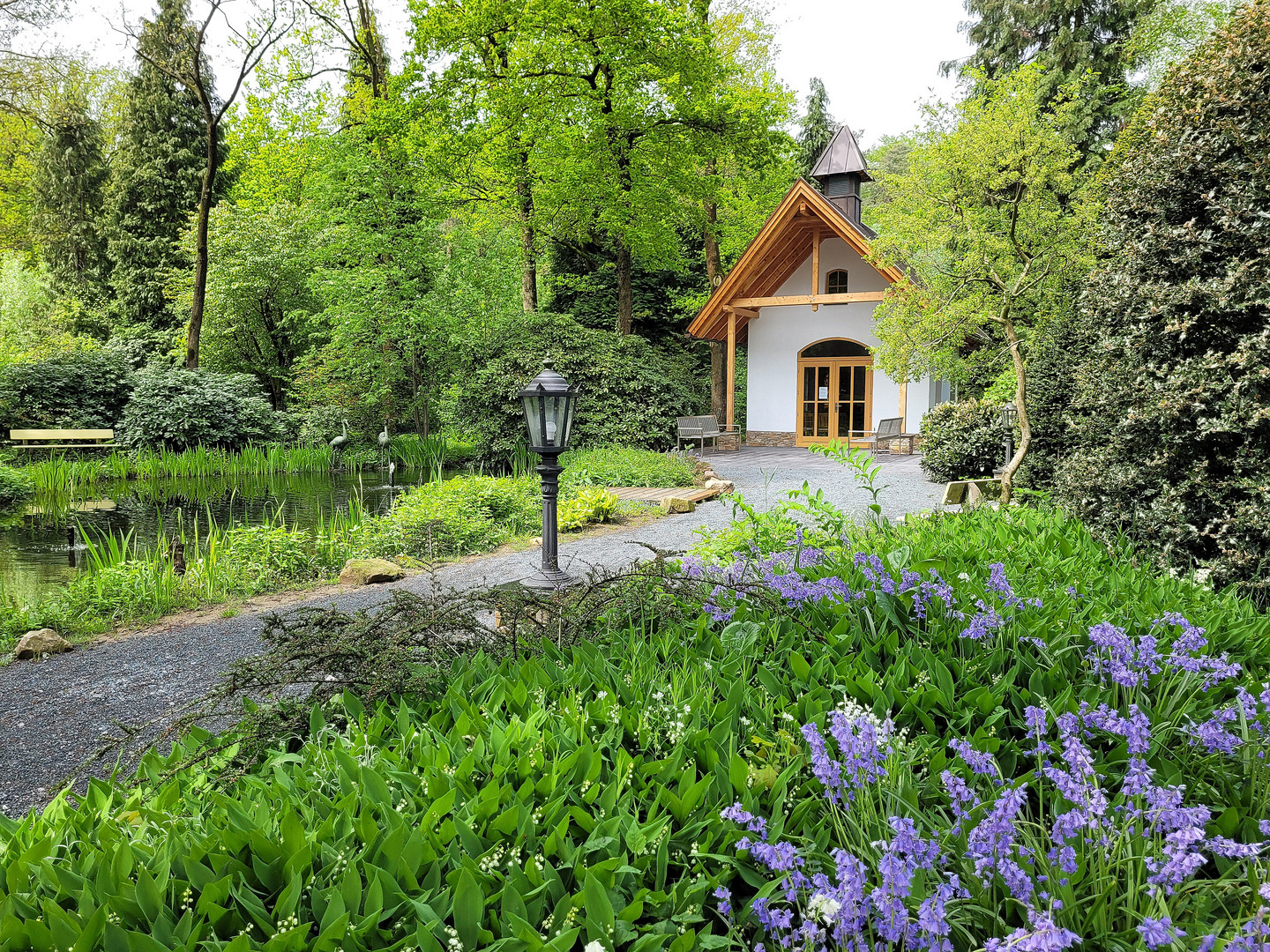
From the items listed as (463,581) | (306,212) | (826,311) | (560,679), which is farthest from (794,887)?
(306,212)

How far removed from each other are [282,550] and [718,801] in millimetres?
6482

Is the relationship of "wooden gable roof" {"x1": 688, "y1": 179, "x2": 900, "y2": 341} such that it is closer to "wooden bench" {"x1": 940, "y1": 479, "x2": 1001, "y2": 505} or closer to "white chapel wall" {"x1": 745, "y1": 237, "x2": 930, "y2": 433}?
"white chapel wall" {"x1": 745, "y1": 237, "x2": 930, "y2": 433}

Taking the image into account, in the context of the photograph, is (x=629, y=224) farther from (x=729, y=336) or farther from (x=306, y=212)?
(x=306, y=212)

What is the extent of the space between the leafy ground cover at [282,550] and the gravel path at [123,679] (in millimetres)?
559

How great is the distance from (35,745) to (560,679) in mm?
2872

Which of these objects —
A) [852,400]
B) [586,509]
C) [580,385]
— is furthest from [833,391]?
[586,509]

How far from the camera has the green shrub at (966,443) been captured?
39.3 feet

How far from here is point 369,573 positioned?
22.3 ft

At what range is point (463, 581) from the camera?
647 centimetres

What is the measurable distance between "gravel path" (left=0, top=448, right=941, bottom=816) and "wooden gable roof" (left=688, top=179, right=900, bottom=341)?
1159 cm

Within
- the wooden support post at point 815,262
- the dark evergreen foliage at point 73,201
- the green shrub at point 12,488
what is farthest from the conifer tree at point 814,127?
the dark evergreen foliage at point 73,201

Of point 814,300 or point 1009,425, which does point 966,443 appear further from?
point 814,300

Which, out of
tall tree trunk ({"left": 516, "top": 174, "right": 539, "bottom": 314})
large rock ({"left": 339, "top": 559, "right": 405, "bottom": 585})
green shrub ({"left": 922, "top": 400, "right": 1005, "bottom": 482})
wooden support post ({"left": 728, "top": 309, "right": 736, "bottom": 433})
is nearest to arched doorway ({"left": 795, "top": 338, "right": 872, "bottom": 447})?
wooden support post ({"left": 728, "top": 309, "right": 736, "bottom": 433})

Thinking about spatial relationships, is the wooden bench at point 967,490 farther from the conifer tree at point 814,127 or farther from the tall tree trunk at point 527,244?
the conifer tree at point 814,127
